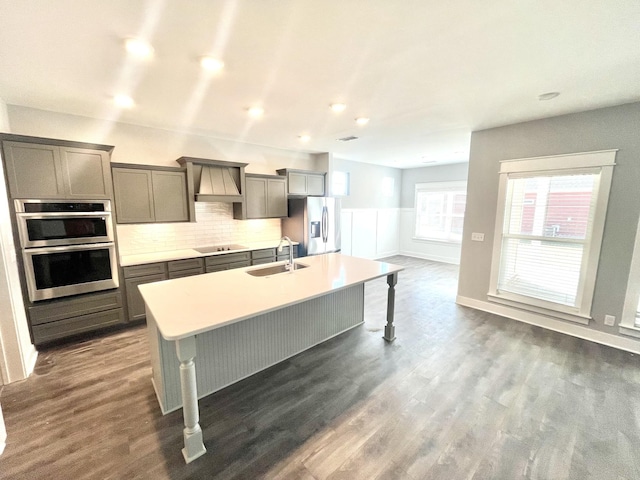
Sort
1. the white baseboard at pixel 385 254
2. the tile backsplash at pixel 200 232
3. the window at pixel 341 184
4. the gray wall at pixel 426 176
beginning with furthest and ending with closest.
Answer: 1. the white baseboard at pixel 385 254
2. the gray wall at pixel 426 176
3. the window at pixel 341 184
4. the tile backsplash at pixel 200 232

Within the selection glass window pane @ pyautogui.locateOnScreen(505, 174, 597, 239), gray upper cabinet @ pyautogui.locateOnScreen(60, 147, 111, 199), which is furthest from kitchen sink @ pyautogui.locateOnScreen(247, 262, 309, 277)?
glass window pane @ pyautogui.locateOnScreen(505, 174, 597, 239)

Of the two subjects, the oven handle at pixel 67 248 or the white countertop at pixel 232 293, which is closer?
the white countertop at pixel 232 293

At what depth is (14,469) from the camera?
159cm

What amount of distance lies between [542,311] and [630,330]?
773 mm

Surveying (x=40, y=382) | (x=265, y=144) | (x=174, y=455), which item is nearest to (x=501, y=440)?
(x=174, y=455)

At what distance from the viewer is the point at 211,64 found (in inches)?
80.5

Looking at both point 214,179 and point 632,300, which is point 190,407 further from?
point 632,300

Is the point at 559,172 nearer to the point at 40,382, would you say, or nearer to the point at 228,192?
the point at 228,192

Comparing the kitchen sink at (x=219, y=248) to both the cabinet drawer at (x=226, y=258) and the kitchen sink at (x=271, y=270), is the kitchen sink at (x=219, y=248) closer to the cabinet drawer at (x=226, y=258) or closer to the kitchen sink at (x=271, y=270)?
the cabinet drawer at (x=226, y=258)

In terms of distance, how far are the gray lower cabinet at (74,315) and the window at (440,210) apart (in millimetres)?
7293

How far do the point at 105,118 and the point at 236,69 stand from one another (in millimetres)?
2384

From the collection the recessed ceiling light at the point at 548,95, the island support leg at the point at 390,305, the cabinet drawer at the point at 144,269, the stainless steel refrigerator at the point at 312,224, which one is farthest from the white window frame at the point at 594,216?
the cabinet drawer at the point at 144,269

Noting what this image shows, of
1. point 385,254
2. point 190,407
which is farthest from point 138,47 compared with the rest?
point 385,254

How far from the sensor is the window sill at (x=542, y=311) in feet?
10.7
